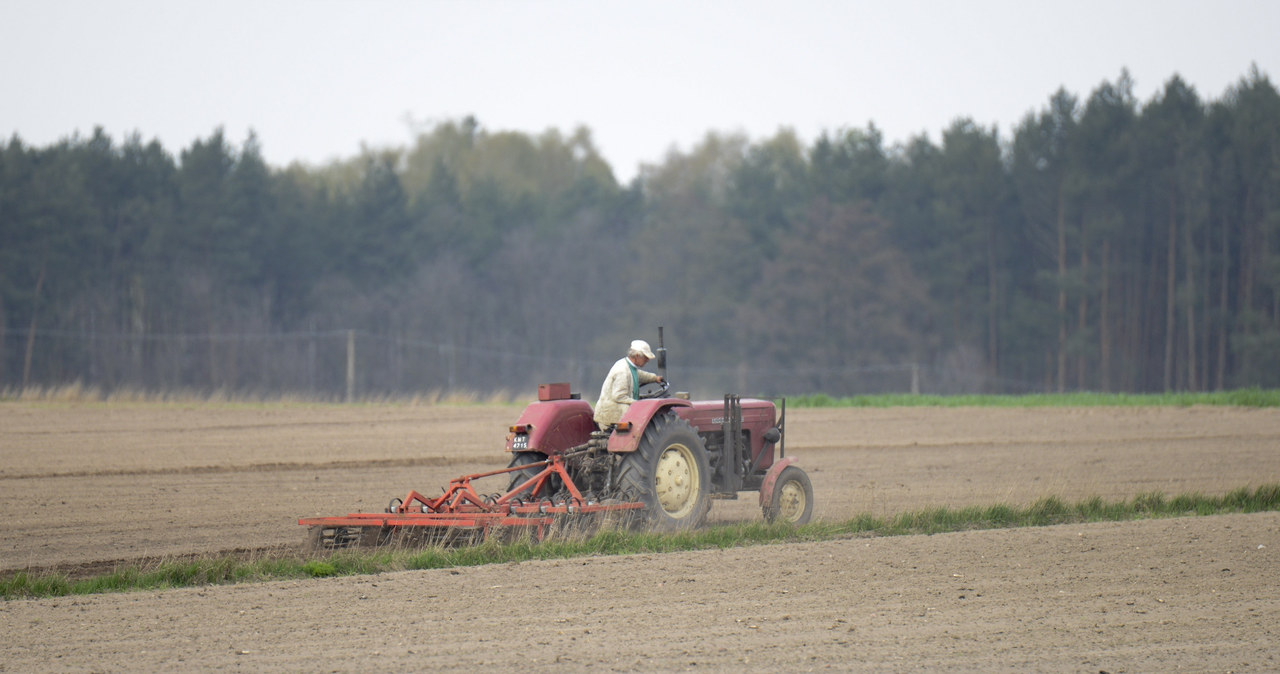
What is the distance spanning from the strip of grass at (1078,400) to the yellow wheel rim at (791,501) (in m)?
17.9

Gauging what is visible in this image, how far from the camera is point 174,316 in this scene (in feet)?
166

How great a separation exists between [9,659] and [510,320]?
178ft

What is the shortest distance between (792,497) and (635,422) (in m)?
1.92

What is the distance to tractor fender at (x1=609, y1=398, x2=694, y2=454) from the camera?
10078 mm

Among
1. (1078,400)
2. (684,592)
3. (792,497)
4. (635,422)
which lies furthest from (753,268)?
(684,592)

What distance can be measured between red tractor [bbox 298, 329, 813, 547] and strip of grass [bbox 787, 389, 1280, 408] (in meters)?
18.1

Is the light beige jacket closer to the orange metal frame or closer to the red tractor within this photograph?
the red tractor

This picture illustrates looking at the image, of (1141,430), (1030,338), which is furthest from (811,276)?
(1141,430)

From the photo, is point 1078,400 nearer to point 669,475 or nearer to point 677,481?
point 677,481

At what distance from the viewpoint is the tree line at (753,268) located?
48188 mm

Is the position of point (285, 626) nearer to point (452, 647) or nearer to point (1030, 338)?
point (452, 647)

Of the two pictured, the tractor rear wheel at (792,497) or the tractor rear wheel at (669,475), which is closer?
the tractor rear wheel at (669,475)

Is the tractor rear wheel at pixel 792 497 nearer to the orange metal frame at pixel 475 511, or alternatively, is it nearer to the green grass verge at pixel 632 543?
the green grass verge at pixel 632 543

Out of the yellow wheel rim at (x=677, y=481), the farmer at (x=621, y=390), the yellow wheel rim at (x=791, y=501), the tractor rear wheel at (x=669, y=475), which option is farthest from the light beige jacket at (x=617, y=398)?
the yellow wheel rim at (x=791, y=501)
